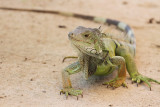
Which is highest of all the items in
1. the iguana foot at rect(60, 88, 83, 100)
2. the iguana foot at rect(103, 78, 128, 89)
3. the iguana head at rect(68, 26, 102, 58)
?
the iguana head at rect(68, 26, 102, 58)

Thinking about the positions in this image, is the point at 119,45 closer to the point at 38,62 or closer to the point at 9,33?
the point at 38,62

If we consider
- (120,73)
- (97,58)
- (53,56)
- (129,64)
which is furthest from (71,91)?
(53,56)

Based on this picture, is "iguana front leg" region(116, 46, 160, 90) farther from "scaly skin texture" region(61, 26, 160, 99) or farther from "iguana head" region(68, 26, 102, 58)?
"iguana head" region(68, 26, 102, 58)

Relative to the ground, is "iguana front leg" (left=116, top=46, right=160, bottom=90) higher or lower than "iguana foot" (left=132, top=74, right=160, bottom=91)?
higher

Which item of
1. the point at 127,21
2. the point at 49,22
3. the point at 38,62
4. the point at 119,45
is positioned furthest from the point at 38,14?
the point at 119,45

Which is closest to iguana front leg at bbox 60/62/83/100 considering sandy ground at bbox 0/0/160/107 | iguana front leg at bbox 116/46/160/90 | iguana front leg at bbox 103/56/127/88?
sandy ground at bbox 0/0/160/107

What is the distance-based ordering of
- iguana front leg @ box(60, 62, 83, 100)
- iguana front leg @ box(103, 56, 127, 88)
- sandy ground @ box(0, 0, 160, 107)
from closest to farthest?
sandy ground @ box(0, 0, 160, 107)
iguana front leg @ box(60, 62, 83, 100)
iguana front leg @ box(103, 56, 127, 88)

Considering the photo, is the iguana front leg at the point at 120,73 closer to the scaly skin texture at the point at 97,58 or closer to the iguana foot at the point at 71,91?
the scaly skin texture at the point at 97,58
